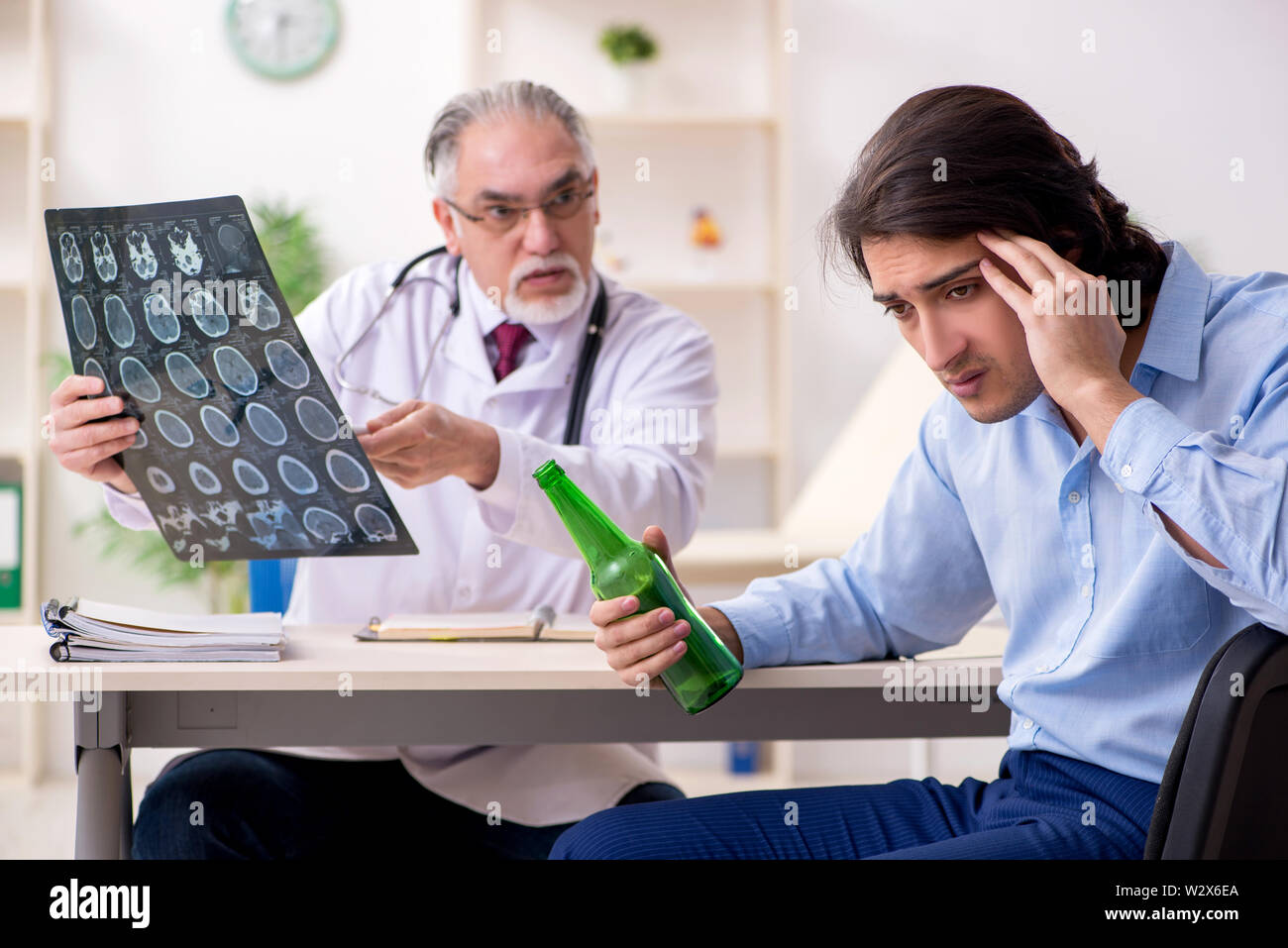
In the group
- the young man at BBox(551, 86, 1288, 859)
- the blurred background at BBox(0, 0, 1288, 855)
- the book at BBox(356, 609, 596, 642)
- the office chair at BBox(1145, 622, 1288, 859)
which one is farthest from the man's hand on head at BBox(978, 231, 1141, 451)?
the blurred background at BBox(0, 0, 1288, 855)

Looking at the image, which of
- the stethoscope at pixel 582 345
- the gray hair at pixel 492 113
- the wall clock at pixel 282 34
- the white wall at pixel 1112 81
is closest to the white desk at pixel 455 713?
the stethoscope at pixel 582 345

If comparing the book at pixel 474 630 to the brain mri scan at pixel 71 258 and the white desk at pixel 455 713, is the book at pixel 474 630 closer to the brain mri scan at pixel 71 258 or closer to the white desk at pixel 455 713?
the white desk at pixel 455 713

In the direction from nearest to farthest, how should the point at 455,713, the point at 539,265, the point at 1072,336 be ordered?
the point at 1072,336 → the point at 455,713 → the point at 539,265

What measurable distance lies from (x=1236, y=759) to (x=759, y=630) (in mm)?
511

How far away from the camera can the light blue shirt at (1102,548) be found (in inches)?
36.0

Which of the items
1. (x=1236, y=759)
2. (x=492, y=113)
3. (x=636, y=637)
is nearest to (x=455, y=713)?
(x=636, y=637)

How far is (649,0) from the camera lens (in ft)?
12.1

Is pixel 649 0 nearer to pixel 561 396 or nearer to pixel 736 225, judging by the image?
pixel 736 225

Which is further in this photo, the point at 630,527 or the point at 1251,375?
the point at 630,527

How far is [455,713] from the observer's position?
131 centimetres

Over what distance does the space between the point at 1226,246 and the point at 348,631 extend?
10.3 ft

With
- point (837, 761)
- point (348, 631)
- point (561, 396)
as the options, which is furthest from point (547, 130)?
point (837, 761)

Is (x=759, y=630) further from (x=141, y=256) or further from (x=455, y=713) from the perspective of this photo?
(x=141, y=256)
